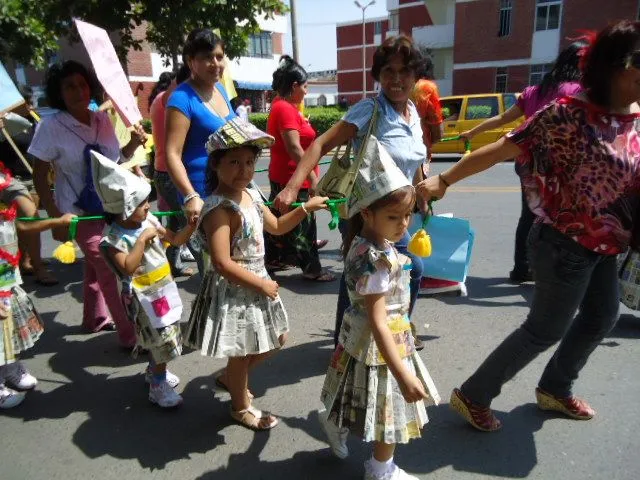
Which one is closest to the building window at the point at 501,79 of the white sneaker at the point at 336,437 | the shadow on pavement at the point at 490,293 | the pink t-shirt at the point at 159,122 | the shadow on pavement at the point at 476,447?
the shadow on pavement at the point at 490,293

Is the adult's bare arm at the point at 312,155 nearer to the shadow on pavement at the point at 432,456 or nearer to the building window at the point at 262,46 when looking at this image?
the shadow on pavement at the point at 432,456

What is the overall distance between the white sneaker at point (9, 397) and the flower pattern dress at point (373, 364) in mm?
1910

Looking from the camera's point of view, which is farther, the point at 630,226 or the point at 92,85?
the point at 92,85

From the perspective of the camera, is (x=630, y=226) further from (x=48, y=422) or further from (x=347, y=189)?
(x=48, y=422)

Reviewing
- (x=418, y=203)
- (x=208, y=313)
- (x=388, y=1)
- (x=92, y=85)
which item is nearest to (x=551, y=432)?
(x=418, y=203)

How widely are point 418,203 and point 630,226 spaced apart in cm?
104

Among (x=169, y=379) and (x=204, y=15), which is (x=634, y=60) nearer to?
(x=169, y=379)

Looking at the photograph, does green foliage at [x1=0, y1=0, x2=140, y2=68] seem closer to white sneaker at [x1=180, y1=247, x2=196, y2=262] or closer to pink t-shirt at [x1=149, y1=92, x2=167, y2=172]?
white sneaker at [x1=180, y1=247, x2=196, y2=262]

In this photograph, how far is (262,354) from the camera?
7.86ft

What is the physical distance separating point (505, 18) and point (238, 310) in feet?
89.4

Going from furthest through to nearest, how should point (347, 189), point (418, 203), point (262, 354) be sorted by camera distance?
point (418, 203) < point (347, 189) < point (262, 354)

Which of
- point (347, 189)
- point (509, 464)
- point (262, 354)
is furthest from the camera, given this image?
point (347, 189)

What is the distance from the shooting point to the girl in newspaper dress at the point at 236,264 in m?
2.14

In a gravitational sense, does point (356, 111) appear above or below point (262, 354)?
above
